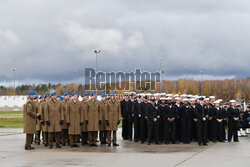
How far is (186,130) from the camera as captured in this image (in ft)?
56.0

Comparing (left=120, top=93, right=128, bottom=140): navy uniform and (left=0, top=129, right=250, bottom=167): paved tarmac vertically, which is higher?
(left=120, top=93, right=128, bottom=140): navy uniform

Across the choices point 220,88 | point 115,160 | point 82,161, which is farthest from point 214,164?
point 220,88

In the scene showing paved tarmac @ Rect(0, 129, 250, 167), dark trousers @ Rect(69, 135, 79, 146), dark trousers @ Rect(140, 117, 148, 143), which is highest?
dark trousers @ Rect(140, 117, 148, 143)

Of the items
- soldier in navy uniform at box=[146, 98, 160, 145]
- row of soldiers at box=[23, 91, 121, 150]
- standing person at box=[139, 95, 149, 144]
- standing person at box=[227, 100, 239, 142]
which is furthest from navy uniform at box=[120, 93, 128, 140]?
standing person at box=[227, 100, 239, 142]

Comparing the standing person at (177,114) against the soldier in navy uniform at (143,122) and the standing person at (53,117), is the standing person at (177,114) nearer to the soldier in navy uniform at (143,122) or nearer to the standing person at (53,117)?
the soldier in navy uniform at (143,122)

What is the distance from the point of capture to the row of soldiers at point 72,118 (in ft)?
49.9

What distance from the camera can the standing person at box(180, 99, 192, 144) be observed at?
16922 millimetres

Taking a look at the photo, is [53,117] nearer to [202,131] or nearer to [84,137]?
[84,137]

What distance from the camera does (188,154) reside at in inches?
510

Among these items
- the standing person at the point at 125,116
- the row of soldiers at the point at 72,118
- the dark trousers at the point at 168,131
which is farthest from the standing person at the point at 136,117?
the dark trousers at the point at 168,131

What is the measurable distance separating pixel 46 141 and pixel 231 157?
8.26 m

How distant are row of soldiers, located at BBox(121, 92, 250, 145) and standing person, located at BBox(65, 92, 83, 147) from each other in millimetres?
3043

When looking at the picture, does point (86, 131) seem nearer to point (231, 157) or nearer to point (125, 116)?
point (125, 116)

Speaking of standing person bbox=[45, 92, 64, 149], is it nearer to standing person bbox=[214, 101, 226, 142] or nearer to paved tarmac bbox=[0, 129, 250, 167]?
paved tarmac bbox=[0, 129, 250, 167]
